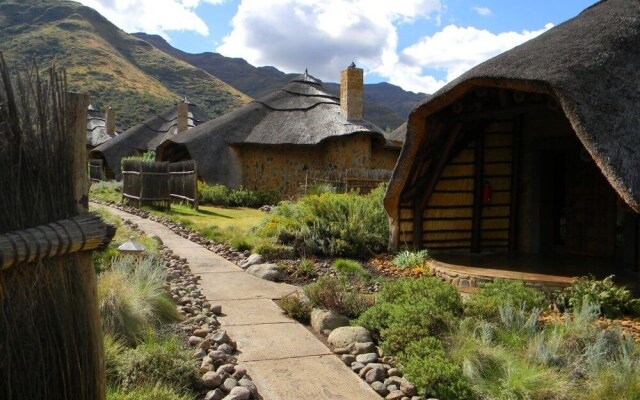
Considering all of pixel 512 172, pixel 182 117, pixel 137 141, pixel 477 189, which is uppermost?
pixel 182 117

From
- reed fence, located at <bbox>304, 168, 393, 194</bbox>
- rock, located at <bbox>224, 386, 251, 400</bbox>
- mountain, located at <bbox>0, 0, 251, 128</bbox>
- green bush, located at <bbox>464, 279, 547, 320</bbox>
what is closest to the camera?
rock, located at <bbox>224, 386, 251, 400</bbox>

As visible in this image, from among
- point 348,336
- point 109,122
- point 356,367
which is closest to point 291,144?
point 348,336

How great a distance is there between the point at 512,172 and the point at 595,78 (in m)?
3.79

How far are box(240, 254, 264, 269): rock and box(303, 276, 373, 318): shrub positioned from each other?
2789 mm

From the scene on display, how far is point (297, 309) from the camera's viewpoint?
6.37 m

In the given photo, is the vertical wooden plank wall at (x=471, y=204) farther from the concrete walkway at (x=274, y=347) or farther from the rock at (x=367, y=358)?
the rock at (x=367, y=358)

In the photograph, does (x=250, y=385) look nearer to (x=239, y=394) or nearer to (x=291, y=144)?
(x=239, y=394)

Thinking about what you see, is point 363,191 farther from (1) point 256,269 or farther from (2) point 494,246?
(1) point 256,269

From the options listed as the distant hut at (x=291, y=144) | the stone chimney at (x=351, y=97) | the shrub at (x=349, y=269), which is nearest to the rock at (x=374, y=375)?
the shrub at (x=349, y=269)

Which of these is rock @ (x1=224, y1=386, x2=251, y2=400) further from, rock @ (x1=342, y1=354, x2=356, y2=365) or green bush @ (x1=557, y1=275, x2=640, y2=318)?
green bush @ (x1=557, y1=275, x2=640, y2=318)

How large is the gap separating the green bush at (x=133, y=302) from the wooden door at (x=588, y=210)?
7070mm

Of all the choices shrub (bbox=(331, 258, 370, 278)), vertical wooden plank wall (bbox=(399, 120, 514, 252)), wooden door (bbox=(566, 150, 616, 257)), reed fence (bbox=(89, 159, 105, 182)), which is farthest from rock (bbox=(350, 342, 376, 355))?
reed fence (bbox=(89, 159, 105, 182))

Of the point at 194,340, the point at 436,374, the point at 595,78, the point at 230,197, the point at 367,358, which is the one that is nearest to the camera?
the point at 436,374

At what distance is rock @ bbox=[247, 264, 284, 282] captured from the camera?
8492mm
